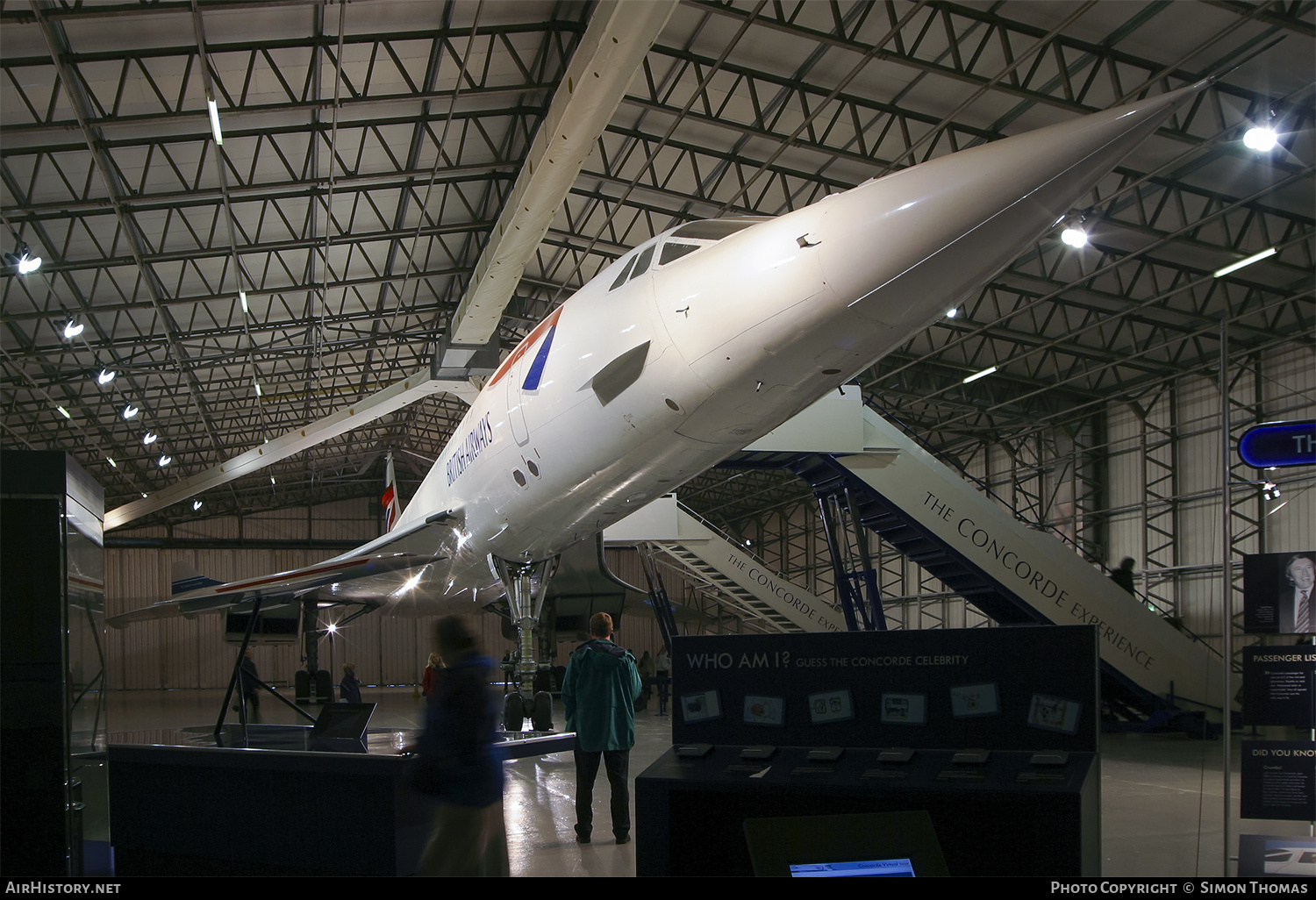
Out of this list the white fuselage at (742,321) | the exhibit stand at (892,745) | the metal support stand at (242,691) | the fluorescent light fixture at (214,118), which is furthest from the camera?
the fluorescent light fixture at (214,118)

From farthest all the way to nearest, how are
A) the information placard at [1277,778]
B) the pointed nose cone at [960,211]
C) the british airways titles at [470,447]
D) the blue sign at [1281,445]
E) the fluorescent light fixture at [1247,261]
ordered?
the fluorescent light fixture at [1247,261]
the british airways titles at [470,447]
the information placard at [1277,778]
the blue sign at [1281,445]
the pointed nose cone at [960,211]

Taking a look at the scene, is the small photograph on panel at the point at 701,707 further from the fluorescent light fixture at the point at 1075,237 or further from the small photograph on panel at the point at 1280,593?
the fluorescent light fixture at the point at 1075,237

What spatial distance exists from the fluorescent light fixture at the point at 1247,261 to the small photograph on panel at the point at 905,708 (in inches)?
586

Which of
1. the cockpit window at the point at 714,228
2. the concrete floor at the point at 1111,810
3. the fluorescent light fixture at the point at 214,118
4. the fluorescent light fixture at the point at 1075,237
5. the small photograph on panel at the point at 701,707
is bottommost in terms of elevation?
the concrete floor at the point at 1111,810

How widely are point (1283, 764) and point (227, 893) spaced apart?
5570 millimetres

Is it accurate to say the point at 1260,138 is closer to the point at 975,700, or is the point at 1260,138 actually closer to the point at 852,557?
the point at 852,557

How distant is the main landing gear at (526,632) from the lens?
8734mm

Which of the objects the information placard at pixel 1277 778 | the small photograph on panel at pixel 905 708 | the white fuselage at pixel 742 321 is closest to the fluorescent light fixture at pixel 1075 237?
the white fuselage at pixel 742 321

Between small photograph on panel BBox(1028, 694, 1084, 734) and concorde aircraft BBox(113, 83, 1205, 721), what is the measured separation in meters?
2.02

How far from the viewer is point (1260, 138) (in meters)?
11.8

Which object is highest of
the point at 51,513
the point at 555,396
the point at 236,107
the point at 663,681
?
the point at 236,107

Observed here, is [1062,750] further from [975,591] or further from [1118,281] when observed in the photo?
[1118,281]

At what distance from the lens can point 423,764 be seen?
423 cm

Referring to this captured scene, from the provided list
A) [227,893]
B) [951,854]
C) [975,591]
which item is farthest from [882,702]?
[975,591]
